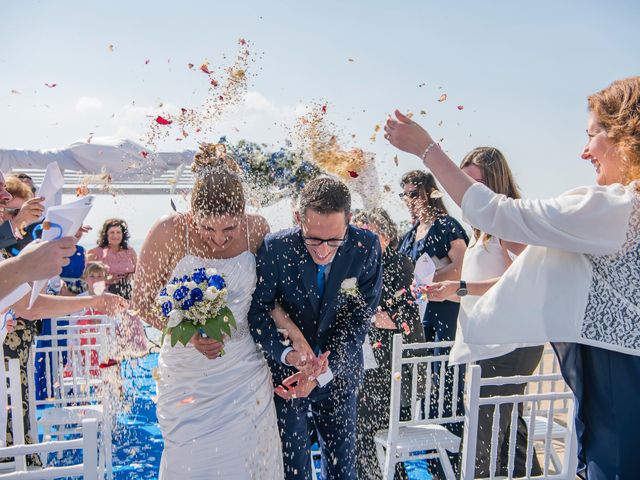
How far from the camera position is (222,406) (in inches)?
124

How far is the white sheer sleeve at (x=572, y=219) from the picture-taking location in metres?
1.97

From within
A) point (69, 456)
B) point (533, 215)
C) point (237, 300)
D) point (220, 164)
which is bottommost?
point (69, 456)

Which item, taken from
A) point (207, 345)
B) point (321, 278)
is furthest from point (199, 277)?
point (321, 278)

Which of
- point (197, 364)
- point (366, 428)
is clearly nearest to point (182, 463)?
point (197, 364)

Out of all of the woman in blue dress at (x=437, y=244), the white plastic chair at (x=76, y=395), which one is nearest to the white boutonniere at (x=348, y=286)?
the woman in blue dress at (x=437, y=244)

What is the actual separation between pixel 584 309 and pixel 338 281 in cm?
146

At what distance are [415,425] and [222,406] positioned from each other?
1.37m

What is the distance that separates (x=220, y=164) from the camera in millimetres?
3229

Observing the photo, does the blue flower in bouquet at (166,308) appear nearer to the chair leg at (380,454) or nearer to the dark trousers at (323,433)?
the dark trousers at (323,433)

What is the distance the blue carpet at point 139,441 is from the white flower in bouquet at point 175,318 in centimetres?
230

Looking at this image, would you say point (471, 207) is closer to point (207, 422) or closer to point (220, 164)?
point (220, 164)

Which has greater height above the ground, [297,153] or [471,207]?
[297,153]

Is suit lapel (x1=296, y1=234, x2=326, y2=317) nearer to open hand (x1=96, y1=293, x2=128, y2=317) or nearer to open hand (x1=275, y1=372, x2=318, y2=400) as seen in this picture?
open hand (x1=275, y1=372, x2=318, y2=400)

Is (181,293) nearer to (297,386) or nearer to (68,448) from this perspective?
(297,386)
